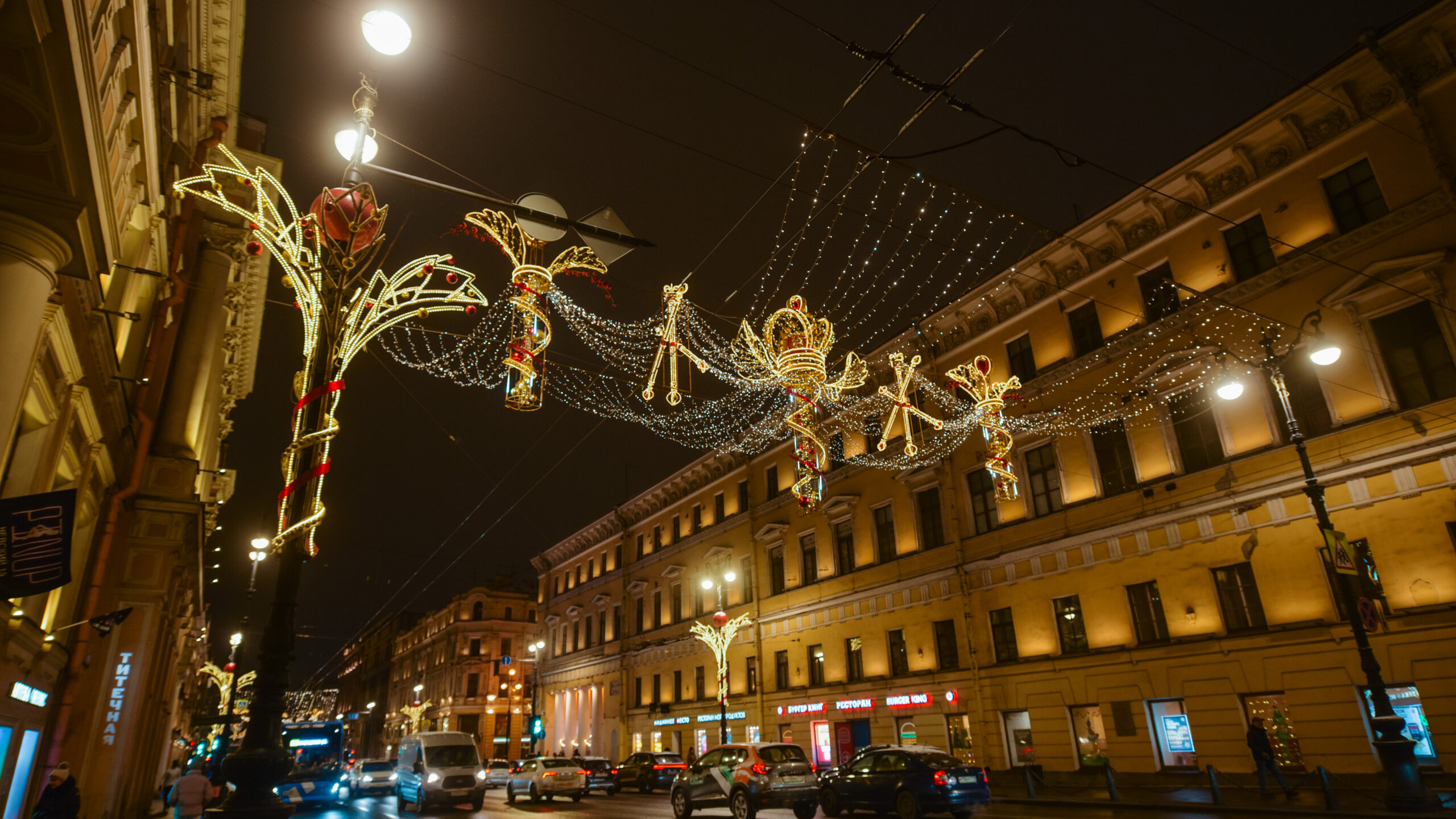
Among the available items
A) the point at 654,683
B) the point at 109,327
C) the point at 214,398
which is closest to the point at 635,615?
the point at 654,683

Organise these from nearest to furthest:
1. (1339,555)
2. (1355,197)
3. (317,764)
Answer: (1339,555) < (1355,197) < (317,764)

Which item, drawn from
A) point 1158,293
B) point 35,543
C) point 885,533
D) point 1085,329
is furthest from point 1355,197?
point 35,543

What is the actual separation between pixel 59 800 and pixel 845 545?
2643 centimetres

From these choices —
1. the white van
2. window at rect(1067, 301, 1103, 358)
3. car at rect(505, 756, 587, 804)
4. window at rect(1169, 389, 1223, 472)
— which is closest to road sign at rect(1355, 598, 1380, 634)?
window at rect(1169, 389, 1223, 472)

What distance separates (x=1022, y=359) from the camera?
2577 cm

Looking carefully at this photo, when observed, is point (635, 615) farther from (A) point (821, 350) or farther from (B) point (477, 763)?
(A) point (821, 350)

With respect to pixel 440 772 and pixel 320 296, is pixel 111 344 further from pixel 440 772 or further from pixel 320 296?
pixel 440 772

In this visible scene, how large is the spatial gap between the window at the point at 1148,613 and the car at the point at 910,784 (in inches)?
324

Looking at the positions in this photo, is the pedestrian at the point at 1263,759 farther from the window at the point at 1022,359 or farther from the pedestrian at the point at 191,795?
the pedestrian at the point at 191,795

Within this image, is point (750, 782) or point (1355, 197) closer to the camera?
point (750, 782)

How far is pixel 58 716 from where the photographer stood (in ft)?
41.4

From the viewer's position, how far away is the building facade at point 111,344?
519 cm

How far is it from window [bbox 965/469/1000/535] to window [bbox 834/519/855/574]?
6.58 meters

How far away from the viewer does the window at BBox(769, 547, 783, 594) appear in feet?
117
